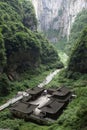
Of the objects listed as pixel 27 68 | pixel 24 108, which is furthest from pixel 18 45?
pixel 24 108

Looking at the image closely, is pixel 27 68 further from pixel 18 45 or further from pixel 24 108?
pixel 24 108

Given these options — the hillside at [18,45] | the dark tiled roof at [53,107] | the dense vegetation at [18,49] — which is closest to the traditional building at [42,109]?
the dark tiled roof at [53,107]

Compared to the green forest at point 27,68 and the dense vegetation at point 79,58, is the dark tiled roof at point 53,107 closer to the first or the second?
the green forest at point 27,68

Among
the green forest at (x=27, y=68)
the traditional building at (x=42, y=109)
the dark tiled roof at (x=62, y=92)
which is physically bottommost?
the traditional building at (x=42, y=109)

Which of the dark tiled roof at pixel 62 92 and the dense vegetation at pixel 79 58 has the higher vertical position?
the dense vegetation at pixel 79 58

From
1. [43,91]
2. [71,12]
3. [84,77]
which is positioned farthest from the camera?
[71,12]

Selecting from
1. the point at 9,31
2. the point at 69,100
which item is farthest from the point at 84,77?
the point at 9,31

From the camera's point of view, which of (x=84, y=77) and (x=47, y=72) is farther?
(x=47, y=72)

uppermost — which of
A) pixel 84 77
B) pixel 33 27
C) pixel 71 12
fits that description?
pixel 71 12

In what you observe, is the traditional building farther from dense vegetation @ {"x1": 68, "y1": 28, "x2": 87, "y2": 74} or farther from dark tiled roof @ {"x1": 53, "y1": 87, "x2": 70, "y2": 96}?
dense vegetation @ {"x1": 68, "y1": 28, "x2": 87, "y2": 74}

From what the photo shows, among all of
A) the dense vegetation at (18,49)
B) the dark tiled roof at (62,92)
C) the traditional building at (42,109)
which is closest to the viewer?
the traditional building at (42,109)

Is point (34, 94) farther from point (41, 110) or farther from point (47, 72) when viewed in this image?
point (47, 72)
